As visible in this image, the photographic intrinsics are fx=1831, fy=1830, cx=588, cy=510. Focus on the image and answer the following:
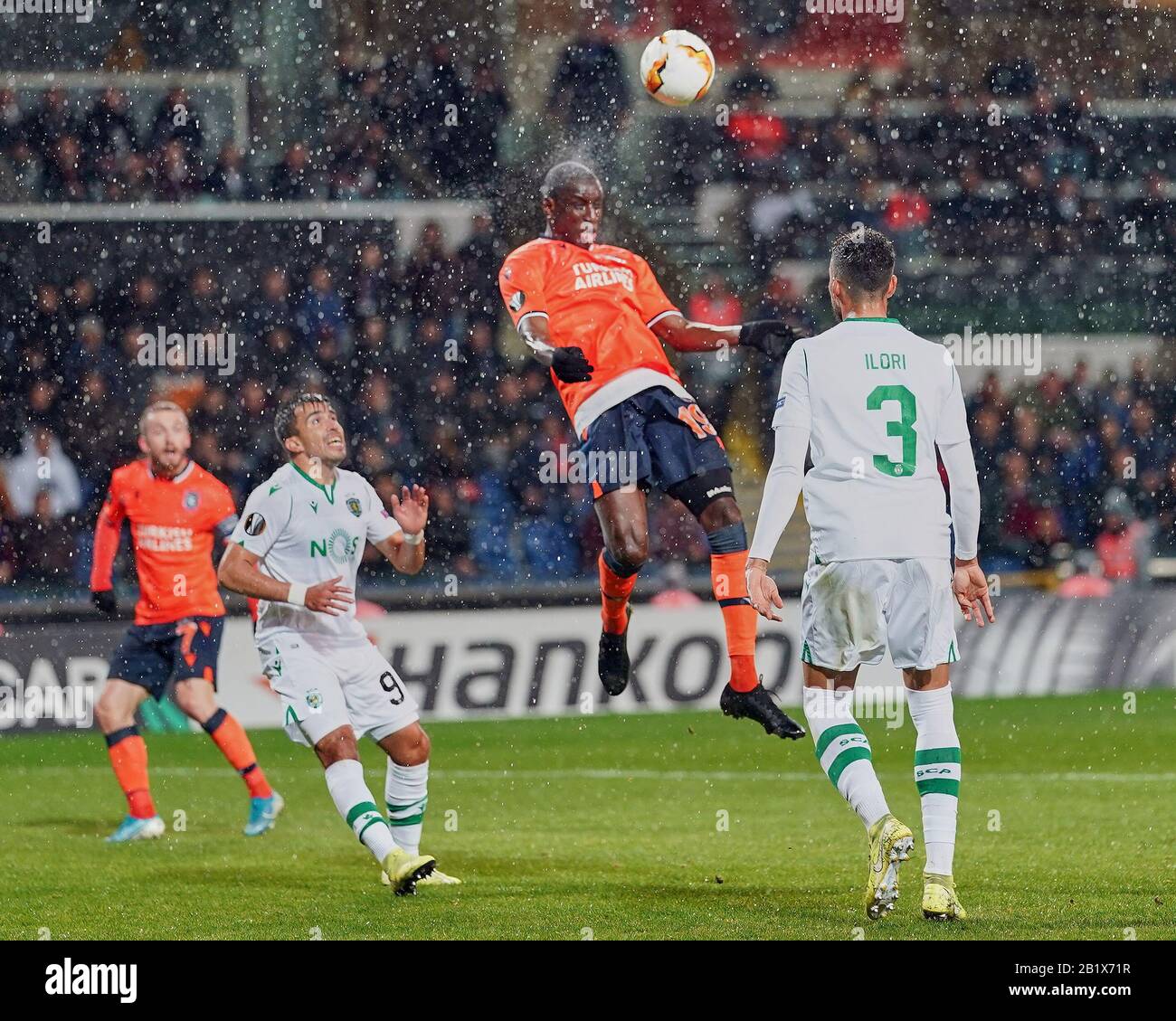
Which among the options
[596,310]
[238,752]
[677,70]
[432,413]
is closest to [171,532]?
[238,752]

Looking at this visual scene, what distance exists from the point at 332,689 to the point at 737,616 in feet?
5.20

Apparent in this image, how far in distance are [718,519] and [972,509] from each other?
1858 mm

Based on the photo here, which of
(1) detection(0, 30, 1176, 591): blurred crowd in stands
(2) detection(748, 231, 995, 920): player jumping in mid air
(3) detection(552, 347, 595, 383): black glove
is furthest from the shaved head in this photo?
(1) detection(0, 30, 1176, 591): blurred crowd in stands

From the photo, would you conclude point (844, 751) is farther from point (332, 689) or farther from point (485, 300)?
→ point (485, 300)

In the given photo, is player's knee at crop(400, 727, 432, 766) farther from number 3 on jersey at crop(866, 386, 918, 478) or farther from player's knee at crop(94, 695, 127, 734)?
player's knee at crop(94, 695, 127, 734)

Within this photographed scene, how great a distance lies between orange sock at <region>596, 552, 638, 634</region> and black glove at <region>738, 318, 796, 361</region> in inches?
40.8

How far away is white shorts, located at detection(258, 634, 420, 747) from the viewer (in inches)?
242

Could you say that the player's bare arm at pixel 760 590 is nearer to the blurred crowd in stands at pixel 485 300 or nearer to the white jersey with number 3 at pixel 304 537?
the white jersey with number 3 at pixel 304 537

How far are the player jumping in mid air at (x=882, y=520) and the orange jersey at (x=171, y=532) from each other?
12.6 ft

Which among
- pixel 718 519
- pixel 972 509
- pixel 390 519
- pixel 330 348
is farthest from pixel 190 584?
pixel 330 348

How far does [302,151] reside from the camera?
600 inches

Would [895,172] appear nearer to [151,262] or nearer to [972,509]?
[151,262]

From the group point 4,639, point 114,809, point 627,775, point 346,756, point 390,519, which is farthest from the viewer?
point 4,639

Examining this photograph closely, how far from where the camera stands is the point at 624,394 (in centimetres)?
719
